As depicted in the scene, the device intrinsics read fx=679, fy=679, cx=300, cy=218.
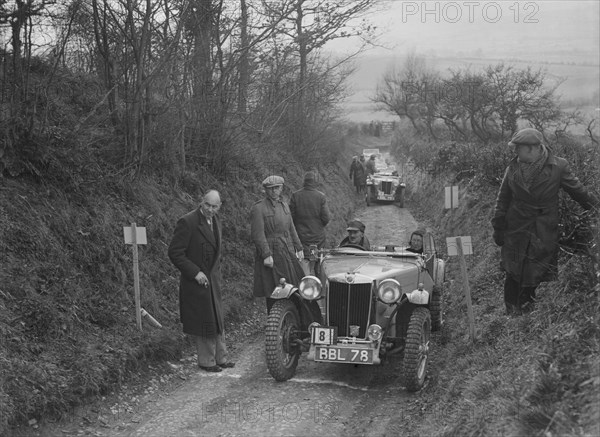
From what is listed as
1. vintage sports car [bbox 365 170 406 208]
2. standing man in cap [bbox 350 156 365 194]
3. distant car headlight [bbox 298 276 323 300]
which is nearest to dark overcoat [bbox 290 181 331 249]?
distant car headlight [bbox 298 276 323 300]

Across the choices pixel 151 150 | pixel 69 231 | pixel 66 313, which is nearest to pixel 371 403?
pixel 66 313

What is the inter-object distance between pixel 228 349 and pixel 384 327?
7.45 feet

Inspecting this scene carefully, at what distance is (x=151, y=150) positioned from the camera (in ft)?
37.6

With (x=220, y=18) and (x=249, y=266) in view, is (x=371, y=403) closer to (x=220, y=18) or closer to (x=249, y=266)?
(x=249, y=266)

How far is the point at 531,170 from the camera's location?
714cm

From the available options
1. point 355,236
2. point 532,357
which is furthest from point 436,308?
point 532,357

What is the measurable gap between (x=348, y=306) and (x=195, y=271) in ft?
5.62

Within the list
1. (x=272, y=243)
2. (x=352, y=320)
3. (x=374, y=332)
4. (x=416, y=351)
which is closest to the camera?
(x=416, y=351)

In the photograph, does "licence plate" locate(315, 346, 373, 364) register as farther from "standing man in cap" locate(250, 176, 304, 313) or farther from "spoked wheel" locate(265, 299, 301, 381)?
"standing man in cap" locate(250, 176, 304, 313)

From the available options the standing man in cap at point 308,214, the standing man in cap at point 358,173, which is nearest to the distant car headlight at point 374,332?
the standing man in cap at point 308,214

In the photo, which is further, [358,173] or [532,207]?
[358,173]

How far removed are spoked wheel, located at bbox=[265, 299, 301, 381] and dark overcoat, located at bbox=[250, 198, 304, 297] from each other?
123cm

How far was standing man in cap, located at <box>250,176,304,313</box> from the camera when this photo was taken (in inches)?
341

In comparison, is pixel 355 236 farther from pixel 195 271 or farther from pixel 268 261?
pixel 195 271
